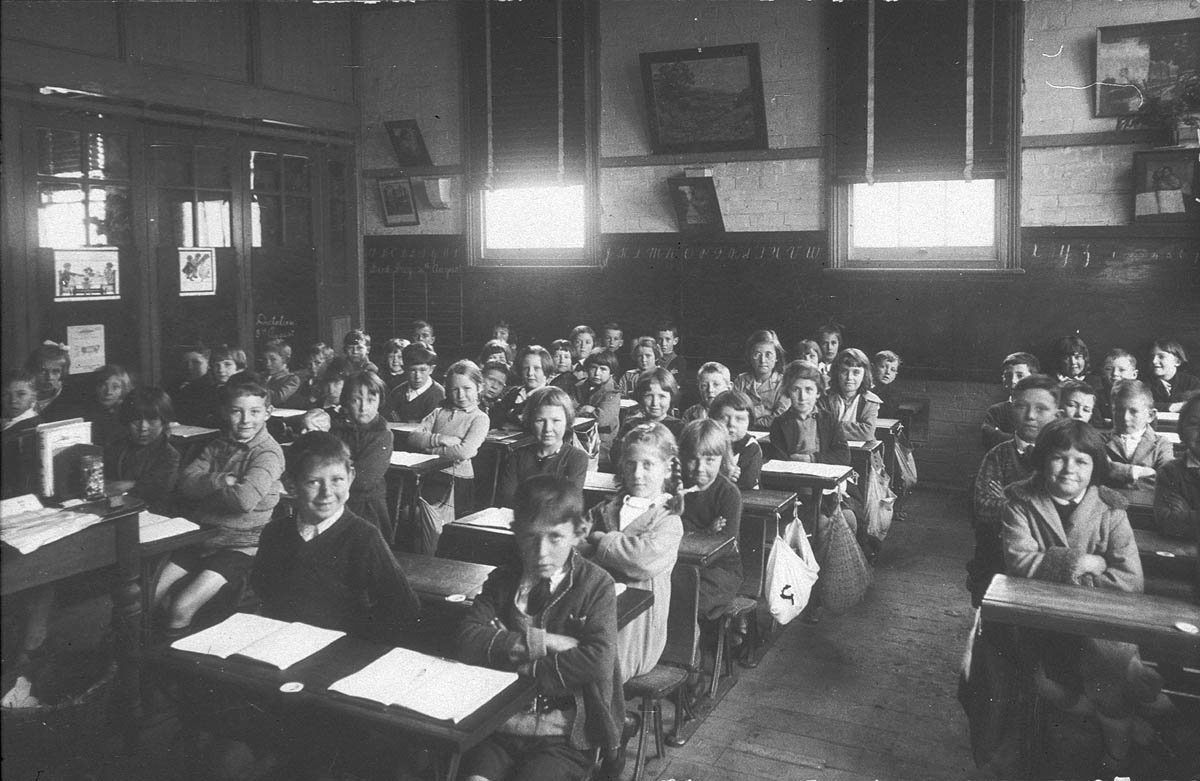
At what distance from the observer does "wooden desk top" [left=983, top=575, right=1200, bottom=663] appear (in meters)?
2.48

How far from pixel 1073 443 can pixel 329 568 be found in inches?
92.2

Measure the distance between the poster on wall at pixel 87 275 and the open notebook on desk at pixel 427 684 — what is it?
19.9ft

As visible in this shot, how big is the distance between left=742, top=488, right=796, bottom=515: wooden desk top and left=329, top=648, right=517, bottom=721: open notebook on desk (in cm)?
196

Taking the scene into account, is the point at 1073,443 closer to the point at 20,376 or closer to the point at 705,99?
the point at 20,376

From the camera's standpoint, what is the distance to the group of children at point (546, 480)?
254cm

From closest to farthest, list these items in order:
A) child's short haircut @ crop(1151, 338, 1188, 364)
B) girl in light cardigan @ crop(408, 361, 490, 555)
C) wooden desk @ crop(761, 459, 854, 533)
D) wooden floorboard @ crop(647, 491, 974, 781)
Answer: wooden floorboard @ crop(647, 491, 974, 781)
wooden desk @ crop(761, 459, 854, 533)
girl in light cardigan @ crop(408, 361, 490, 555)
child's short haircut @ crop(1151, 338, 1188, 364)

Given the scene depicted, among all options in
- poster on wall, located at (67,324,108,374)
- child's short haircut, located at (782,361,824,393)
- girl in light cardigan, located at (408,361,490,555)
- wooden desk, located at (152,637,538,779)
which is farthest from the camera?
poster on wall, located at (67,324,108,374)

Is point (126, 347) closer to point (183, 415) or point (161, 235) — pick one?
point (161, 235)

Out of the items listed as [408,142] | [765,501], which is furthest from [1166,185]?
[408,142]

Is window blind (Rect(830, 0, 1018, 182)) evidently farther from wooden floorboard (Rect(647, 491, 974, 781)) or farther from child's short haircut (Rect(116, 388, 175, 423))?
child's short haircut (Rect(116, 388, 175, 423))

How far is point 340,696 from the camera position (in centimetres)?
221

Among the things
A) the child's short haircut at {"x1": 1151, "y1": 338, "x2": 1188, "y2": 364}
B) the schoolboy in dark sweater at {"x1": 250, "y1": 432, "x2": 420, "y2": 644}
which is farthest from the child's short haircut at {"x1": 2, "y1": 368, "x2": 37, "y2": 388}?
the child's short haircut at {"x1": 1151, "y1": 338, "x2": 1188, "y2": 364}

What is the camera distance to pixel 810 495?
487 cm

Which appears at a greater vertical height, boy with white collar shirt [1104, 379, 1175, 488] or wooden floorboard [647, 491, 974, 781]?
boy with white collar shirt [1104, 379, 1175, 488]
